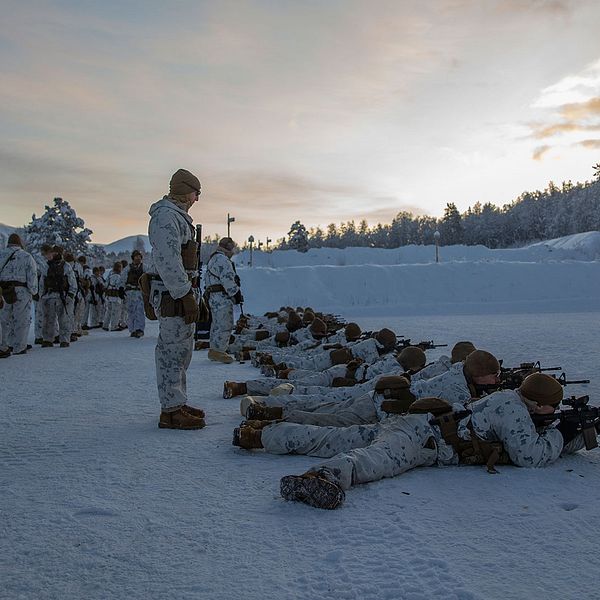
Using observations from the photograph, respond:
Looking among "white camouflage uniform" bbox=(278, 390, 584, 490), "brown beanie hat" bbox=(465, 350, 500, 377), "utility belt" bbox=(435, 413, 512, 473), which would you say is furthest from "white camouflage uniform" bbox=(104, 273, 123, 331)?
"utility belt" bbox=(435, 413, 512, 473)

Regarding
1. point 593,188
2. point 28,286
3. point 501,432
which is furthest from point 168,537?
point 593,188

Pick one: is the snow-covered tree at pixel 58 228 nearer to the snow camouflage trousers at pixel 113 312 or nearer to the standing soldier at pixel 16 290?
the snow camouflage trousers at pixel 113 312

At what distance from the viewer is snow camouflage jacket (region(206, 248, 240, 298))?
971 cm

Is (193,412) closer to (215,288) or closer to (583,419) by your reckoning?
(583,419)

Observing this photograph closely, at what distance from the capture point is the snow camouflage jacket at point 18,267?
10.5m

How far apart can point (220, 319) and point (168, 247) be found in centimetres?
504

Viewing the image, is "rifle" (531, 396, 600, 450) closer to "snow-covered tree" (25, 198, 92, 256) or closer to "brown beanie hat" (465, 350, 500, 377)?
→ "brown beanie hat" (465, 350, 500, 377)

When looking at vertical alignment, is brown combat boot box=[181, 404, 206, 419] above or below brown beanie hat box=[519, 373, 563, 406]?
below

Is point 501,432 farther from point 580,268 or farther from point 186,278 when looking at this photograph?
point 580,268

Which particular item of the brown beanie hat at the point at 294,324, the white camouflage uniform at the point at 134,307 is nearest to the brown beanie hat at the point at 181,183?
the brown beanie hat at the point at 294,324

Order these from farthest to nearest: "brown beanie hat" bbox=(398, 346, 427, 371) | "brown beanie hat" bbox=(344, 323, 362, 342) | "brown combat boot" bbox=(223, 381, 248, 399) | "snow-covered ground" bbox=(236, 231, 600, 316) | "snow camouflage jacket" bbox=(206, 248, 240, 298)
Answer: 1. "snow-covered ground" bbox=(236, 231, 600, 316)
2. "snow camouflage jacket" bbox=(206, 248, 240, 298)
3. "brown beanie hat" bbox=(344, 323, 362, 342)
4. "brown combat boot" bbox=(223, 381, 248, 399)
5. "brown beanie hat" bbox=(398, 346, 427, 371)

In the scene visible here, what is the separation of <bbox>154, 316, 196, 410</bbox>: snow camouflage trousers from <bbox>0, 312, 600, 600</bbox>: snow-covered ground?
304 millimetres

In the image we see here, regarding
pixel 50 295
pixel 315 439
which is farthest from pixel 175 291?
pixel 50 295

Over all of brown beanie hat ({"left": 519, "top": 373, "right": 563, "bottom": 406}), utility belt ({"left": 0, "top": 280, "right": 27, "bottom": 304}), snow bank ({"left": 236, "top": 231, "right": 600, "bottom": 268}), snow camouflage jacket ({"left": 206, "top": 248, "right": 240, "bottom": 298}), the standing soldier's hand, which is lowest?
brown beanie hat ({"left": 519, "top": 373, "right": 563, "bottom": 406})
